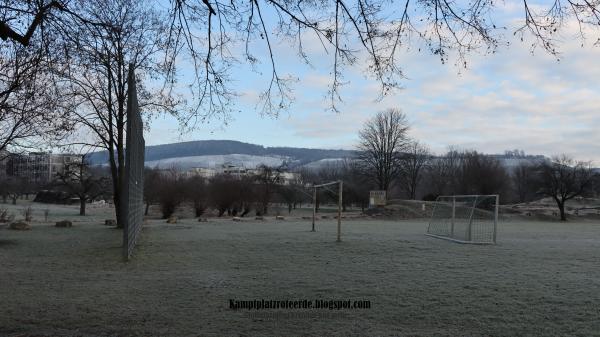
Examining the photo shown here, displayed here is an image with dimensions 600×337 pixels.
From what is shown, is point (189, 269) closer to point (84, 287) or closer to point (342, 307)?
point (84, 287)

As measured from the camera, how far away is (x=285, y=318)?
23.2ft

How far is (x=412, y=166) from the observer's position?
8931 centimetres

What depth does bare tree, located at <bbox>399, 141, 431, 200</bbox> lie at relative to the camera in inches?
3253

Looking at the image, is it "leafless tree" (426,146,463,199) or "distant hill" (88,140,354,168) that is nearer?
"leafless tree" (426,146,463,199)

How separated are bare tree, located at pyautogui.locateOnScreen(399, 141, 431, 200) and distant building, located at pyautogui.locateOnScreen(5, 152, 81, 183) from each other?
4544cm

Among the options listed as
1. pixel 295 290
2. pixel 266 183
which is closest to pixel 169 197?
pixel 266 183

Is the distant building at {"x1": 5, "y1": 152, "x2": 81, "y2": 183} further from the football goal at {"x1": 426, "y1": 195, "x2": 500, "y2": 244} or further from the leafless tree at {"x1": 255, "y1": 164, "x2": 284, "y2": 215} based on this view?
the football goal at {"x1": 426, "y1": 195, "x2": 500, "y2": 244}

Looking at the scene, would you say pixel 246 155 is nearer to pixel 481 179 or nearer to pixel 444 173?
pixel 444 173

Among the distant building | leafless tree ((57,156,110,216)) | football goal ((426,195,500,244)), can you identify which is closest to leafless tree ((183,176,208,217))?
the distant building

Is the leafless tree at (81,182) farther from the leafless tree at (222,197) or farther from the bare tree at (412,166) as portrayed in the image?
the bare tree at (412,166)

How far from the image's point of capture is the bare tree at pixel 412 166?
82625 millimetres

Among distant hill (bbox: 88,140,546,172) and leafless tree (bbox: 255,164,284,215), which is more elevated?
distant hill (bbox: 88,140,546,172)

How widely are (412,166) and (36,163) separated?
62418 mm

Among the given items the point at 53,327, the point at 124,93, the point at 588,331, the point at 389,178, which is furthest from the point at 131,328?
the point at 389,178
